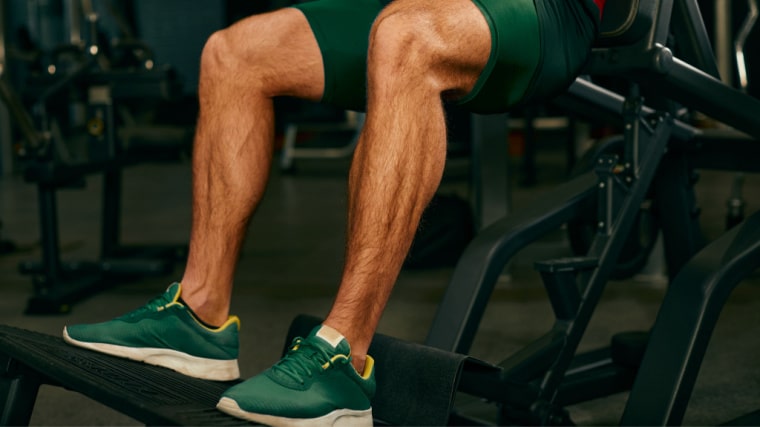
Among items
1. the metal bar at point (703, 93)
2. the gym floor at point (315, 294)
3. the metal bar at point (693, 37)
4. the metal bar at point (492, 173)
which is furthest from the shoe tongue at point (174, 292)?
the metal bar at point (492, 173)

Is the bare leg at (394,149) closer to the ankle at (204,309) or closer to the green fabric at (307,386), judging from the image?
the green fabric at (307,386)

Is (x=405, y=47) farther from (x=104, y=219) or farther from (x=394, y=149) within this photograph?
(x=104, y=219)

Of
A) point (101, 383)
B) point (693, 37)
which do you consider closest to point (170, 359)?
point (101, 383)

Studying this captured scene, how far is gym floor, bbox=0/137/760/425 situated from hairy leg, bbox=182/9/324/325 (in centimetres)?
53

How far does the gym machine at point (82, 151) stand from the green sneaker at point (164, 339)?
1380mm

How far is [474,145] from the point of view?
294cm

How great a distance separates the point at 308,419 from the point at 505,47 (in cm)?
49

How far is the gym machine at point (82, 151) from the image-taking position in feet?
8.98

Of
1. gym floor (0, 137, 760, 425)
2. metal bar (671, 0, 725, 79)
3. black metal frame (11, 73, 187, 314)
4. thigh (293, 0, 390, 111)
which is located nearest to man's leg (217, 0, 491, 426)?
thigh (293, 0, 390, 111)

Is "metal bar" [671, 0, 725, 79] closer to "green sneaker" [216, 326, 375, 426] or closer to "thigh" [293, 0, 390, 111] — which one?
"thigh" [293, 0, 390, 111]

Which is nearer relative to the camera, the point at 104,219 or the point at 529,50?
the point at 529,50

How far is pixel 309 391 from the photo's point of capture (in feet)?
3.64

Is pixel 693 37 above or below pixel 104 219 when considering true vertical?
above

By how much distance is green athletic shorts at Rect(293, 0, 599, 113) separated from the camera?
1.22 meters
